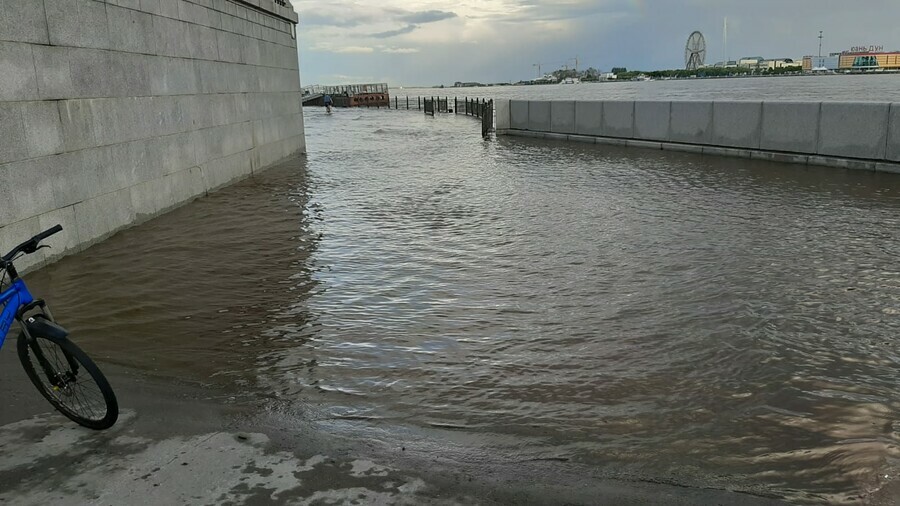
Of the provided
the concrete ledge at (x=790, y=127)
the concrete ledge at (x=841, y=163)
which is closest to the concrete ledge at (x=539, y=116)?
the concrete ledge at (x=790, y=127)

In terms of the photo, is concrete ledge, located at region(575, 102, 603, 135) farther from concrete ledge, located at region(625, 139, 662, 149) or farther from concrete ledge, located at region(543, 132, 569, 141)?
concrete ledge, located at region(625, 139, 662, 149)

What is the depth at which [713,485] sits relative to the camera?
3416mm

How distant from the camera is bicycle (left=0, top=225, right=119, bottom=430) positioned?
3791 mm

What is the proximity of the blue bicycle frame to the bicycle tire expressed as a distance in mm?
158

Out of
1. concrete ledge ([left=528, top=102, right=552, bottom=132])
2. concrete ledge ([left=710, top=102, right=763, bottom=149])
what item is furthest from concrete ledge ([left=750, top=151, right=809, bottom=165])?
concrete ledge ([left=528, top=102, right=552, bottom=132])

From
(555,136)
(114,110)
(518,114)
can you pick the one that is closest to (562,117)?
(555,136)

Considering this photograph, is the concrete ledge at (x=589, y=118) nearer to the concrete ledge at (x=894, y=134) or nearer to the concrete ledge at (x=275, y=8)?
the concrete ledge at (x=894, y=134)

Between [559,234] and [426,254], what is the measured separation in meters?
2.01

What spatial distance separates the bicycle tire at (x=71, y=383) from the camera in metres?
3.79

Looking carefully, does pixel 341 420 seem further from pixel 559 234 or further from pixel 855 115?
pixel 855 115

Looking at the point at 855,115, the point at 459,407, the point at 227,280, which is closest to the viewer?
the point at 459,407

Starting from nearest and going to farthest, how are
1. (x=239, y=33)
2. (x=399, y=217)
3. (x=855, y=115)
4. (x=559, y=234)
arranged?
(x=559, y=234) → (x=399, y=217) → (x=855, y=115) → (x=239, y=33)

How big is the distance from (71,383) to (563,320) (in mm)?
3813

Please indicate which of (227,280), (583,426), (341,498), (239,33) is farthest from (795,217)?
(239,33)
